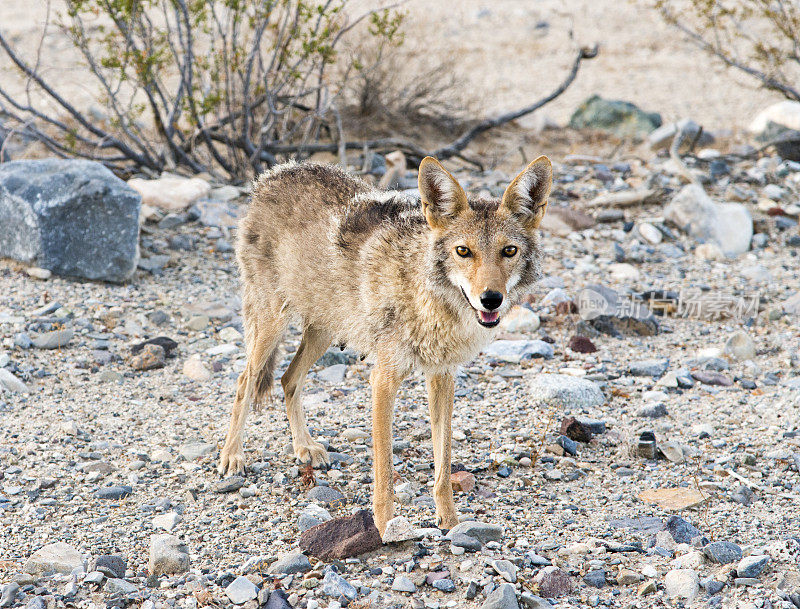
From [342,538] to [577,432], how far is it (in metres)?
1.96

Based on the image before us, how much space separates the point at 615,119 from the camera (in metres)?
14.0

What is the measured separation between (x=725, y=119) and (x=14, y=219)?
494 inches

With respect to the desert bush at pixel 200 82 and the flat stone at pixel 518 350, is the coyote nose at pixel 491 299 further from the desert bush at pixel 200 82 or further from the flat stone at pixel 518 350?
the desert bush at pixel 200 82

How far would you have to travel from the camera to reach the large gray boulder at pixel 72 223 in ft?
23.9

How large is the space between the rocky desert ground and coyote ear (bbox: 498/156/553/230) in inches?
61.8

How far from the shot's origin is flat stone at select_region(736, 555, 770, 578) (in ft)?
12.3

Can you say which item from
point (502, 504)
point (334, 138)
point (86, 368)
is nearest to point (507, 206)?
point (502, 504)

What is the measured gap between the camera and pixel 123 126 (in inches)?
357

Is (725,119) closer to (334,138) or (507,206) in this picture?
(334,138)

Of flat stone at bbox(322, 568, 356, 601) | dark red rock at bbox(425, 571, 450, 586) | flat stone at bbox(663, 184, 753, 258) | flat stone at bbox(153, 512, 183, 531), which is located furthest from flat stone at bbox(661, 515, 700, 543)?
flat stone at bbox(663, 184, 753, 258)

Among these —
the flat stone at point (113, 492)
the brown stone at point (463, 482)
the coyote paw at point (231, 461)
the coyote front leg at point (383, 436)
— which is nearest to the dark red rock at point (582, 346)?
the brown stone at point (463, 482)

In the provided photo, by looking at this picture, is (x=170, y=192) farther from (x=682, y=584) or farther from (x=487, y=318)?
(x=682, y=584)

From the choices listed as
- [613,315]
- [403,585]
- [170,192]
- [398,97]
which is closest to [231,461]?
[403,585]

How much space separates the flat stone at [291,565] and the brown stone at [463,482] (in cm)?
116
